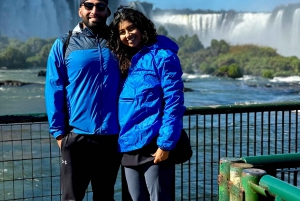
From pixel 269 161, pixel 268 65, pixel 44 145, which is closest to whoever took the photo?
pixel 269 161

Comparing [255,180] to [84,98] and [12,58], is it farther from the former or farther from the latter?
[12,58]

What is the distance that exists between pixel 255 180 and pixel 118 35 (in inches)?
54.4

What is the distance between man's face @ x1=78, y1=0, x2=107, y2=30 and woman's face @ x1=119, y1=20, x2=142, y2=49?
0.13 meters

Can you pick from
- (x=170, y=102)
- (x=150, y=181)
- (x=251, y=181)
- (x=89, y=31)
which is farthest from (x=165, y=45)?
(x=251, y=181)

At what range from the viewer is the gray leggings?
2.48m

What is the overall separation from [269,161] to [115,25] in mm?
1264

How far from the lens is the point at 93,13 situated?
258 centimetres

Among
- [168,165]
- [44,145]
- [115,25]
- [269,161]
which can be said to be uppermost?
[115,25]

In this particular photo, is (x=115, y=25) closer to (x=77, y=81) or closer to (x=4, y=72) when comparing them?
(x=77, y=81)

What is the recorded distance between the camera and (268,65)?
193ft

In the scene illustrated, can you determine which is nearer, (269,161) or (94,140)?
(269,161)

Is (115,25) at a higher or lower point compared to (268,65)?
higher

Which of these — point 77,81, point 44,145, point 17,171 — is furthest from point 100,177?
point 44,145

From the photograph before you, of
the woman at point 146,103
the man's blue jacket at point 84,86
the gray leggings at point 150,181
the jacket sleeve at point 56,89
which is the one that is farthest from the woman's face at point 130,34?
the gray leggings at point 150,181
